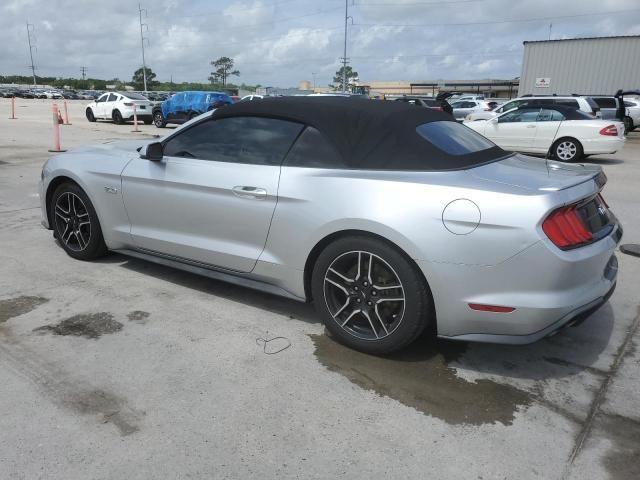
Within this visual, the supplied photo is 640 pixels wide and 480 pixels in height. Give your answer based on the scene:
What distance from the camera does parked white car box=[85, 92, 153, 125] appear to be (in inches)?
938

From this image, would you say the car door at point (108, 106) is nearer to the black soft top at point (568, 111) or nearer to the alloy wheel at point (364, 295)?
the black soft top at point (568, 111)

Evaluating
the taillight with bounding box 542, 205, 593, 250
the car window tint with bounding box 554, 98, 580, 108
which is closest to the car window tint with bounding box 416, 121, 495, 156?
the taillight with bounding box 542, 205, 593, 250

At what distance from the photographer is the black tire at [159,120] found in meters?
22.8

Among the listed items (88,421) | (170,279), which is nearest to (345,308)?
(88,421)

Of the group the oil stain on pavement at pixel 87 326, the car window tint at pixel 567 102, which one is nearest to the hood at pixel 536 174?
the oil stain on pavement at pixel 87 326

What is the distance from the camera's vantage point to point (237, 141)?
3781 mm

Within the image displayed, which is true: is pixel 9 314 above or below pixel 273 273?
below

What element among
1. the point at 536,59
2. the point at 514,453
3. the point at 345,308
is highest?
the point at 536,59

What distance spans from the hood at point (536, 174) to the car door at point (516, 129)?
33.7 feet

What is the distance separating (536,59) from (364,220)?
2852 centimetres

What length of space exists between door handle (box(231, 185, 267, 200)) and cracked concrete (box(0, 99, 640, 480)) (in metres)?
0.89

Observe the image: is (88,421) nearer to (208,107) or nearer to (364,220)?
(364,220)

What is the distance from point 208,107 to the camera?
875 inches

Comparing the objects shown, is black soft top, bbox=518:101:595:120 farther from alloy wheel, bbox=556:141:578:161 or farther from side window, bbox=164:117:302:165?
side window, bbox=164:117:302:165
